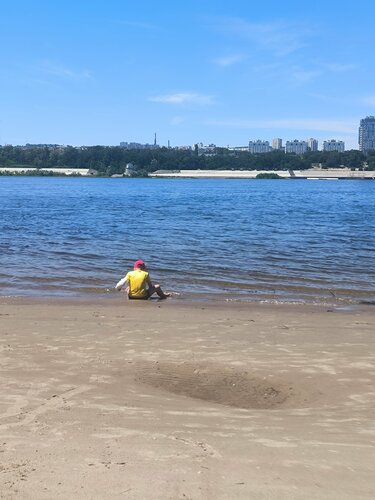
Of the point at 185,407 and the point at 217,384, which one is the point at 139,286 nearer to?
the point at 217,384

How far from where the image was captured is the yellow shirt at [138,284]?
47.3 ft

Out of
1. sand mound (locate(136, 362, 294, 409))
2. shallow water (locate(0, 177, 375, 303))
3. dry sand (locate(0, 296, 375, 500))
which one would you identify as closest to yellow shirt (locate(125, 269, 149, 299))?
shallow water (locate(0, 177, 375, 303))

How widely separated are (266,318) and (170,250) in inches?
510

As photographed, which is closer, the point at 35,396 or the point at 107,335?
the point at 35,396

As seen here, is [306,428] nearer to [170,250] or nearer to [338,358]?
[338,358]

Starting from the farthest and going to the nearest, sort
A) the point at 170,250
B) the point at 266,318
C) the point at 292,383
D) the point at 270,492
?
the point at 170,250 → the point at 266,318 → the point at 292,383 → the point at 270,492

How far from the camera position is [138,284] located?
14.5 m

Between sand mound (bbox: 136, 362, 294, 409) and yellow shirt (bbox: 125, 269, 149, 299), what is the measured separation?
227 inches

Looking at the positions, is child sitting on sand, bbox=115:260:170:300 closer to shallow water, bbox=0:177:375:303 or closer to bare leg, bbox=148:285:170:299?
bare leg, bbox=148:285:170:299

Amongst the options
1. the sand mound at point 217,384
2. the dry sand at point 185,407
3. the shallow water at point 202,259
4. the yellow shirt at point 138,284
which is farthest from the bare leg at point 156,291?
the sand mound at point 217,384

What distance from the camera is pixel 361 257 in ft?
77.1

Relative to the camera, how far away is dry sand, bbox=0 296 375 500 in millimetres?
4875

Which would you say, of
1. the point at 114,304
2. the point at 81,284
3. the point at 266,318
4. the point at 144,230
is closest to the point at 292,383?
the point at 266,318

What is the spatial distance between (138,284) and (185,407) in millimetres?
7738
